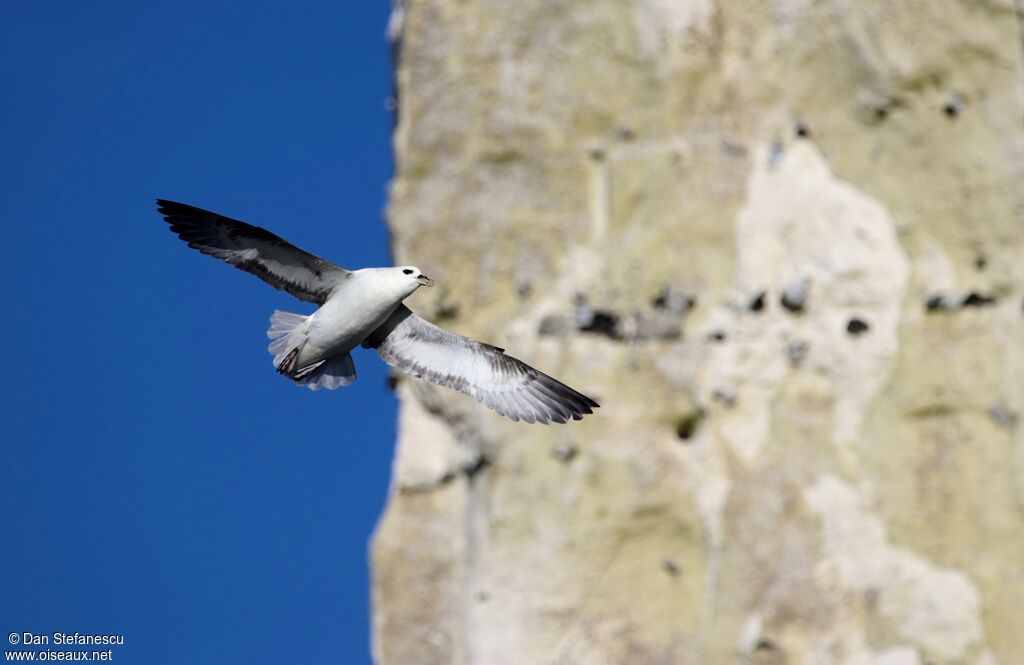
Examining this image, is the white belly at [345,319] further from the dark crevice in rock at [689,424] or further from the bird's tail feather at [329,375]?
the dark crevice in rock at [689,424]

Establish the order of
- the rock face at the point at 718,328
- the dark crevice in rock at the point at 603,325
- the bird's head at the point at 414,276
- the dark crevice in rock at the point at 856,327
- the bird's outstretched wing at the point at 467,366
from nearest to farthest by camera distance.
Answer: the bird's head at the point at 414,276
the bird's outstretched wing at the point at 467,366
the rock face at the point at 718,328
the dark crevice in rock at the point at 856,327
the dark crevice in rock at the point at 603,325

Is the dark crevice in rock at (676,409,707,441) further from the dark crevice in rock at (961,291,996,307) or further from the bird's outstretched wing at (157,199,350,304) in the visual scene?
the bird's outstretched wing at (157,199,350,304)

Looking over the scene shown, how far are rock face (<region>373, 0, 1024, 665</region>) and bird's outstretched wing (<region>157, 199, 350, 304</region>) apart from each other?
2245mm

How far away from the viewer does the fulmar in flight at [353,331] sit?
5.60 metres

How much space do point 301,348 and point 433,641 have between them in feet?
8.44

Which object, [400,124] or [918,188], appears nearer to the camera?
[918,188]

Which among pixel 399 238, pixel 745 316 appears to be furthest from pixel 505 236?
pixel 745 316

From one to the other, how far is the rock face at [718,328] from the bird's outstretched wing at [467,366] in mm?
1927

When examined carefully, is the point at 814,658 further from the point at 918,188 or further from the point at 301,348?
the point at 301,348

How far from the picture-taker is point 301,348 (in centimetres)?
569

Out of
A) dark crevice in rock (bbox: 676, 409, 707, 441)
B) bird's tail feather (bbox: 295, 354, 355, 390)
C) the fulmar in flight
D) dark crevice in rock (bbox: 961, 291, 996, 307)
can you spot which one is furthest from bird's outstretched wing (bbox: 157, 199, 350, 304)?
dark crevice in rock (bbox: 961, 291, 996, 307)

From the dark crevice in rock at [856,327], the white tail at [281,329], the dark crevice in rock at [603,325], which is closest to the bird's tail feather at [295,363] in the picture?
the white tail at [281,329]

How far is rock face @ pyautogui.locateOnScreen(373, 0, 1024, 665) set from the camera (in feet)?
24.8

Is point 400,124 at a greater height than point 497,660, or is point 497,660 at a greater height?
point 400,124
